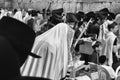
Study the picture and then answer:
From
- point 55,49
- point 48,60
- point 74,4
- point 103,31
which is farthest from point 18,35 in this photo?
point 74,4

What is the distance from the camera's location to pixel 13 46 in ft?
6.50

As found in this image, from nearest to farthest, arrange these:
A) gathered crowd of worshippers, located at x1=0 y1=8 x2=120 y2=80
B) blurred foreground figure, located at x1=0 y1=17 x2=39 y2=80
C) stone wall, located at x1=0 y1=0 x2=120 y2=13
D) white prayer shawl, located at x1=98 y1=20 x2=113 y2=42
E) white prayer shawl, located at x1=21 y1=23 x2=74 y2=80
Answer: blurred foreground figure, located at x1=0 y1=17 x2=39 y2=80 → gathered crowd of worshippers, located at x1=0 y1=8 x2=120 y2=80 → white prayer shawl, located at x1=21 y1=23 x2=74 y2=80 → white prayer shawl, located at x1=98 y1=20 x2=113 y2=42 → stone wall, located at x1=0 y1=0 x2=120 y2=13

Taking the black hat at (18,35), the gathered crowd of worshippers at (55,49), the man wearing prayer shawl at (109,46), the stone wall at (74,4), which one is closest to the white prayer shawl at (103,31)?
the gathered crowd of worshippers at (55,49)

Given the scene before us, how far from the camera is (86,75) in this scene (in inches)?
170

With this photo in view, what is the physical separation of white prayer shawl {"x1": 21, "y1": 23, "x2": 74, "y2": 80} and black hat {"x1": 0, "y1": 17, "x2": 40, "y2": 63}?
214 centimetres

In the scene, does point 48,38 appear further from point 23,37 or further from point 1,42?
point 1,42

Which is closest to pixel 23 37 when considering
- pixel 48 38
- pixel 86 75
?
pixel 86 75

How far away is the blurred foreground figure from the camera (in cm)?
177

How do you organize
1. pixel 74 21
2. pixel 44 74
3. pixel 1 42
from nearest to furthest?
pixel 1 42
pixel 44 74
pixel 74 21

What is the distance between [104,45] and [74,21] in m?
1.46

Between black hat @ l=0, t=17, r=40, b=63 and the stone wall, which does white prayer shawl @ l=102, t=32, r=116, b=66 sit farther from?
black hat @ l=0, t=17, r=40, b=63

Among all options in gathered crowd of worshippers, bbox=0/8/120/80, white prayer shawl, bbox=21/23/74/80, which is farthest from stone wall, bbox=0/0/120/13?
white prayer shawl, bbox=21/23/74/80

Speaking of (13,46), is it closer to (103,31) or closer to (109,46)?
(109,46)

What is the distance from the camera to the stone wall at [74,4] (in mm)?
17494
